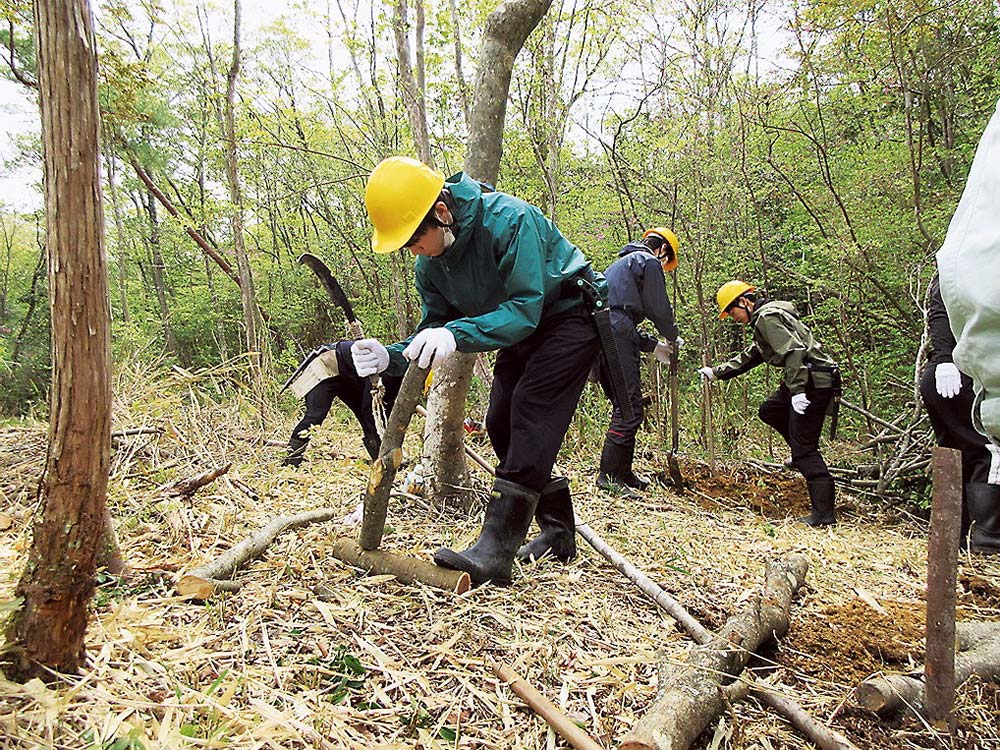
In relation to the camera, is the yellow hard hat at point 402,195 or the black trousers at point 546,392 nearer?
the yellow hard hat at point 402,195

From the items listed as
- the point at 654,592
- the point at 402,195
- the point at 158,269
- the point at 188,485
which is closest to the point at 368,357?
the point at 402,195

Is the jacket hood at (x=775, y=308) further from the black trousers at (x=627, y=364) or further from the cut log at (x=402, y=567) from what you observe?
the cut log at (x=402, y=567)

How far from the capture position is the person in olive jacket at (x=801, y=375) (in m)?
4.63

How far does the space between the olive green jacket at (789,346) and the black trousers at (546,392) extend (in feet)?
8.20

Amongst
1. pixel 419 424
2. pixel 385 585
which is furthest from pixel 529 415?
pixel 419 424

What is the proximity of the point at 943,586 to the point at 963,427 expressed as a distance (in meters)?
2.36

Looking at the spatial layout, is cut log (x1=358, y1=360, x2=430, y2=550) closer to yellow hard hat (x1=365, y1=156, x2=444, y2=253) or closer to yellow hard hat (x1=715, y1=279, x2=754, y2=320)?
yellow hard hat (x1=365, y1=156, x2=444, y2=253)

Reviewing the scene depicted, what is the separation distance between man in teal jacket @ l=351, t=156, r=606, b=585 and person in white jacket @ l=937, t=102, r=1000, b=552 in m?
1.52

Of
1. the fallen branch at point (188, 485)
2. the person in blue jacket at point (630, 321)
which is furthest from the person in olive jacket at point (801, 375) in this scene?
the fallen branch at point (188, 485)

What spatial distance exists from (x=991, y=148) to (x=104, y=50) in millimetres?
10171

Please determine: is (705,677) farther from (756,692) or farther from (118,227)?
(118,227)

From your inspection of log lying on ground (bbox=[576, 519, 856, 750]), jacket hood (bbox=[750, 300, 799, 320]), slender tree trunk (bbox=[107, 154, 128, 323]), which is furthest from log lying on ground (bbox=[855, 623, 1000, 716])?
slender tree trunk (bbox=[107, 154, 128, 323])

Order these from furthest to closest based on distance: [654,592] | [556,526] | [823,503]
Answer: [823,503]
[556,526]
[654,592]

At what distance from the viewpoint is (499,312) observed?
2.42 meters
